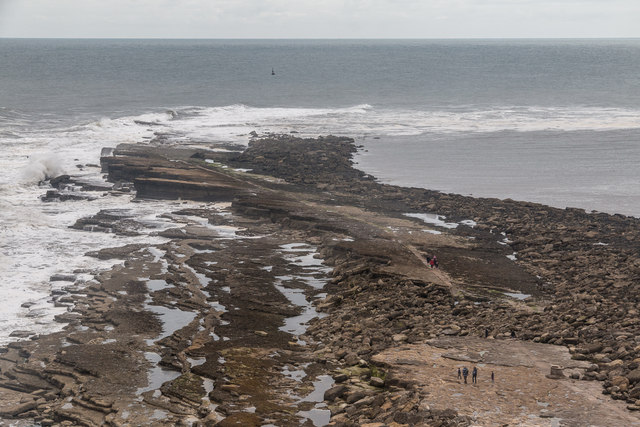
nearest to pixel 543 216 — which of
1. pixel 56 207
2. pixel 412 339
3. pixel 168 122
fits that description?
pixel 412 339

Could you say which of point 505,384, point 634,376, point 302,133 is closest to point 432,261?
Result: point 505,384

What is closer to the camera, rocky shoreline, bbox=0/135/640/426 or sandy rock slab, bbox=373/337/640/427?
sandy rock slab, bbox=373/337/640/427

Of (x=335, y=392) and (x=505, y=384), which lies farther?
(x=505, y=384)

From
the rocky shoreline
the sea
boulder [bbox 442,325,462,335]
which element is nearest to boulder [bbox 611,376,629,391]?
the rocky shoreline

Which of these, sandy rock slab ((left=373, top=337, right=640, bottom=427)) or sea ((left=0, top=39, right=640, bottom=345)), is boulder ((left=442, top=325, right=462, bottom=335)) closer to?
sandy rock slab ((left=373, top=337, right=640, bottom=427))

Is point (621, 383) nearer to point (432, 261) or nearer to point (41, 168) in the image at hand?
point (432, 261)

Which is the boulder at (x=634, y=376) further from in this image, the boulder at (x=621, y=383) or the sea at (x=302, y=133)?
the sea at (x=302, y=133)
